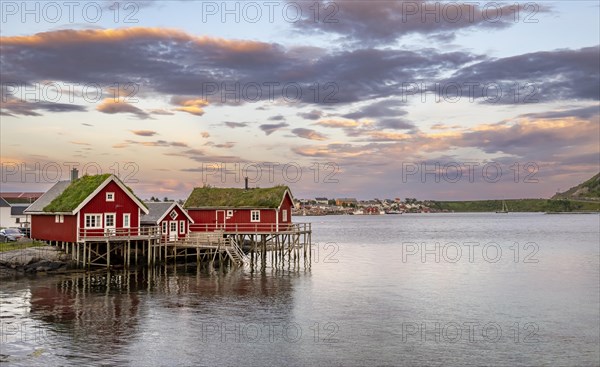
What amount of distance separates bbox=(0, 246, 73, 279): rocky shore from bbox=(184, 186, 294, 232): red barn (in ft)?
50.6

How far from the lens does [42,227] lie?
5344cm


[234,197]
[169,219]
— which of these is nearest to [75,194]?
[169,219]

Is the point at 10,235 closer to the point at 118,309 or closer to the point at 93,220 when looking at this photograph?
the point at 93,220

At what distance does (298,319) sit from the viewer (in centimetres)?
3119

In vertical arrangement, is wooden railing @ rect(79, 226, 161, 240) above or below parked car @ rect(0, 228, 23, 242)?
above

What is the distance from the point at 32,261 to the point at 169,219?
44.4ft

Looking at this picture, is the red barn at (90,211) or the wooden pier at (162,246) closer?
the red barn at (90,211)

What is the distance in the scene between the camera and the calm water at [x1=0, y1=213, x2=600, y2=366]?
24078 mm

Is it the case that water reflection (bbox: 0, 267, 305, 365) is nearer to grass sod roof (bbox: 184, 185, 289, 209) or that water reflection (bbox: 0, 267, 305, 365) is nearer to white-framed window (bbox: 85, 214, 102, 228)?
white-framed window (bbox: 85, 214, 102, 228)

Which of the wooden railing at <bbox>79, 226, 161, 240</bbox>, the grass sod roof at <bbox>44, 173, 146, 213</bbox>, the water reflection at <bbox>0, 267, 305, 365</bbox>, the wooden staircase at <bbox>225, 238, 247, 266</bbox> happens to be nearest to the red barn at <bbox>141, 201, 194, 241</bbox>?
the wooden railing at <bbox>79, 226, 161, 240</bbox>

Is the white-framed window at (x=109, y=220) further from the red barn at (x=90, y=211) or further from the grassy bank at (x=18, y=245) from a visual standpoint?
the grassy bank at (x=18, y=245)

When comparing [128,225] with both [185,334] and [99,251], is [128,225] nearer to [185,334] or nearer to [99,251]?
[99,251]

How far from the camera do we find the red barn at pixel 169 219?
55.0 meters

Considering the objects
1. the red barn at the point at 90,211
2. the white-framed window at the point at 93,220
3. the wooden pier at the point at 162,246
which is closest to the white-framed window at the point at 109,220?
the red barn at the point at 90,211
